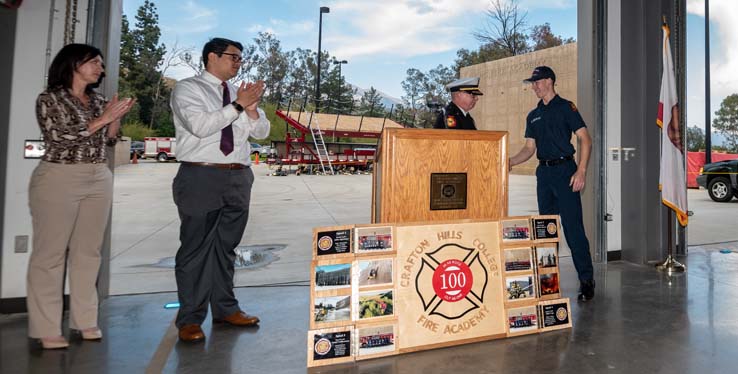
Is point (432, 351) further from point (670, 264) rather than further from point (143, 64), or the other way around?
point (143, 64)

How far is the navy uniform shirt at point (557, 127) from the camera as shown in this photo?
9.69ft

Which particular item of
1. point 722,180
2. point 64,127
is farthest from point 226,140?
point 722,180

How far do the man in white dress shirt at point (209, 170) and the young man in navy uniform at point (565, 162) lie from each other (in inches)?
69.5

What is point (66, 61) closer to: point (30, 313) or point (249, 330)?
point (30, 313)

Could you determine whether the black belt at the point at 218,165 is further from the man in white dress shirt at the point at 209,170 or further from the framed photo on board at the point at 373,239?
the framed photo on board at the point at 373,239

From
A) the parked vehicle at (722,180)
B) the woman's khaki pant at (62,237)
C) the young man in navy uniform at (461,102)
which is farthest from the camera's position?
the parked vehicle at (722,180)

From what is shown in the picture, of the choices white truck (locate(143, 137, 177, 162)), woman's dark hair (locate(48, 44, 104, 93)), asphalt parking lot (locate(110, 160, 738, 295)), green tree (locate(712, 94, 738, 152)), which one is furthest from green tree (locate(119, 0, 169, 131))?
green tree (locate(712, 94, 738, 152))

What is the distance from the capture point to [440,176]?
218cm

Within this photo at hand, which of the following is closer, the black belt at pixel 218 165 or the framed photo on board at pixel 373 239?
the framed photo on board at pixel 373 239

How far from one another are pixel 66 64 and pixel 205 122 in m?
0.72

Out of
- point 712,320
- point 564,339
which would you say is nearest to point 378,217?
point 564,339

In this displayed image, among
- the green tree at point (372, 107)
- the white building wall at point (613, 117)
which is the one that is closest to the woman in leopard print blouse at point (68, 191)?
the white building wall at point (613, 117)

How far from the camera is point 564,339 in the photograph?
7.43ft

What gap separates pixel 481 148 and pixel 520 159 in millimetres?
924
